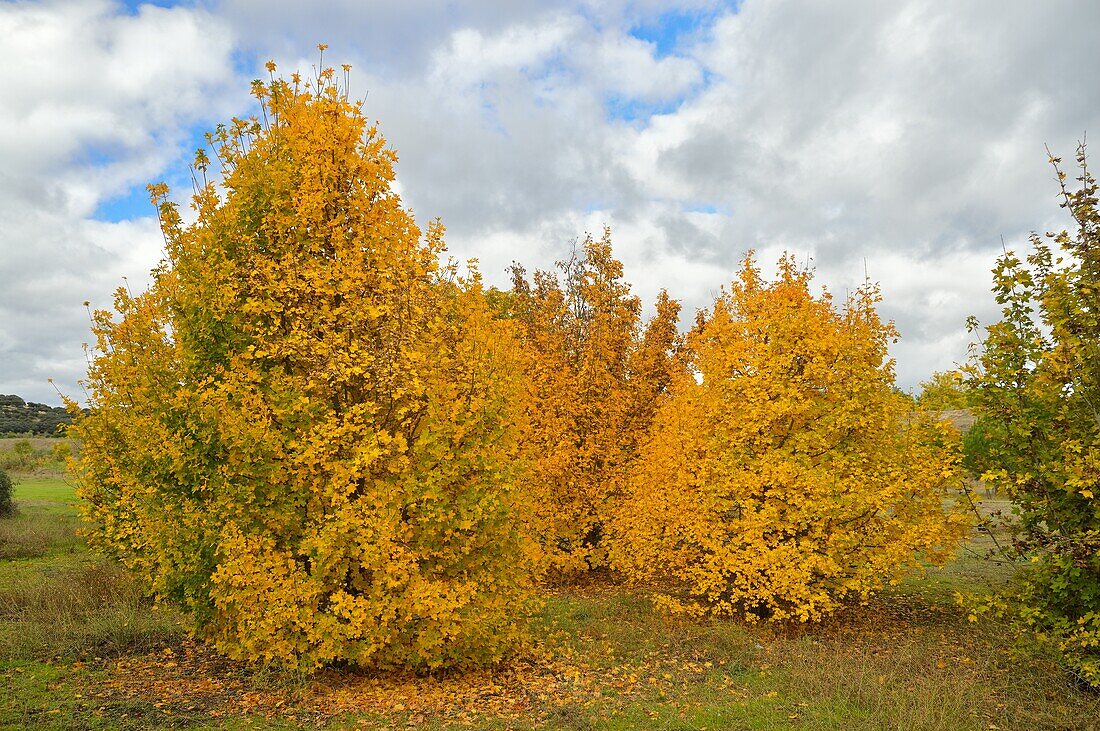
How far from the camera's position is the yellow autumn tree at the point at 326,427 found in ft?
28.0

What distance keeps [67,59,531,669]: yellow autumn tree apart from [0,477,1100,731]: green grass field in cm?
60

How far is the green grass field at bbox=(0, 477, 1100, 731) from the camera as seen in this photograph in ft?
25.8

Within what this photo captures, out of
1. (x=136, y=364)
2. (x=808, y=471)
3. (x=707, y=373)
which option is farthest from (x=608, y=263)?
(x=136, y=364)

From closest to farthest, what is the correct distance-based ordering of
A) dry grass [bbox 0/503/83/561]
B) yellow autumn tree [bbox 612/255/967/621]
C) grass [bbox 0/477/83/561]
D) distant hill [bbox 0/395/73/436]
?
yellow autumn tree [bbox 612/255/967/621] < dry grass [bbox 0/503/83/561] < grass [bbox 0/477/83/561] < distant hill [bbox 0/395/73/436]

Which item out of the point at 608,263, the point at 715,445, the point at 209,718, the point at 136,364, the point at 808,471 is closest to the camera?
the point at 209,718

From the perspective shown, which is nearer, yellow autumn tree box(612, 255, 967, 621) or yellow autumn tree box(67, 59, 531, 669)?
yellow autumn tree box(67, 59, 531, 669)

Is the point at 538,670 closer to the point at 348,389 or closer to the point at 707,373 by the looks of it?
the point at 348,389

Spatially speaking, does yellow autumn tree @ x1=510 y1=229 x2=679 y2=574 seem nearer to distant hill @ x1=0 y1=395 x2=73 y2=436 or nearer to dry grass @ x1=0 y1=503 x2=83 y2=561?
dry grass @ x1=0 y1=503 x2=83 y2=561

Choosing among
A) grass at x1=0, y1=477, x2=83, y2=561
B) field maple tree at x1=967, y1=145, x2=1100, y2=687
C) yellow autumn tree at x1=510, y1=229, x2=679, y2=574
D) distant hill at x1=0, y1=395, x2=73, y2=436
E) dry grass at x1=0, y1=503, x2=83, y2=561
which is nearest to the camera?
field maple tree at x1=967, y1=145, x2=1100, y2=687

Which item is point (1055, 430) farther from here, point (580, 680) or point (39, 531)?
point (39, 531)

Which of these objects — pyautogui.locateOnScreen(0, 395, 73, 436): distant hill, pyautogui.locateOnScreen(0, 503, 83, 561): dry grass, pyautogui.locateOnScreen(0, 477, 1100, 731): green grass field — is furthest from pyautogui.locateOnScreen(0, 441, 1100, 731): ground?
pyautogui.locateOnScreen(0, 395, 73, 436): distant hill

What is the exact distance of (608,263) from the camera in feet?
61.3

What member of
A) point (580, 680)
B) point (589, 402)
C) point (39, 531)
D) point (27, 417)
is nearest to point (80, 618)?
point (580, 680)

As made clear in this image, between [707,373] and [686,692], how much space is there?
6085mm
